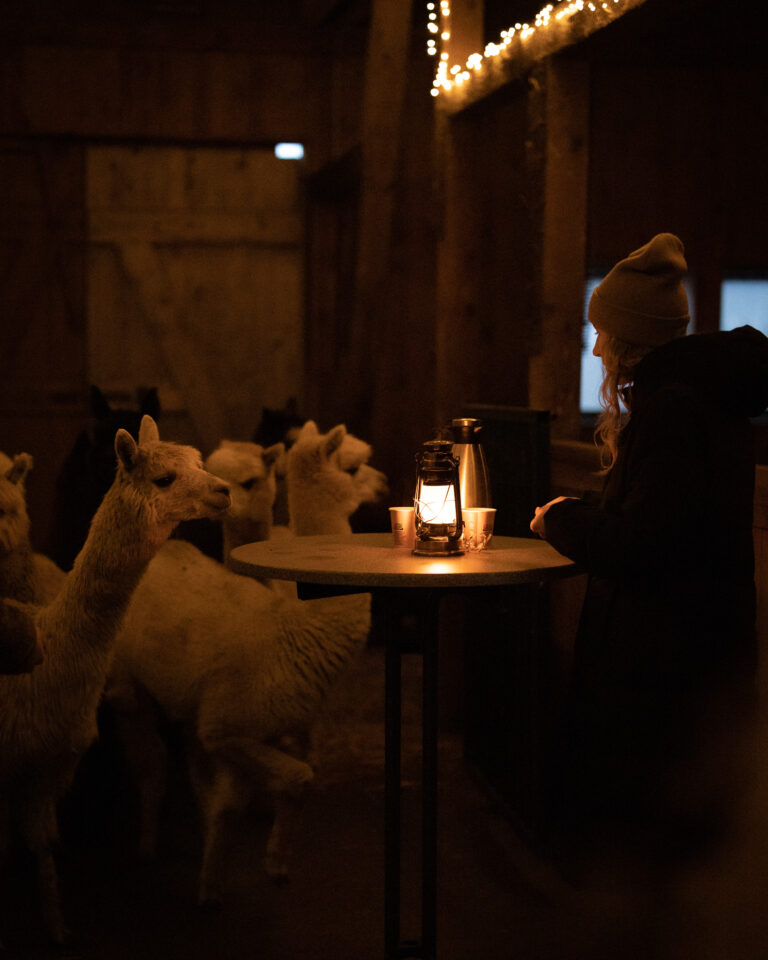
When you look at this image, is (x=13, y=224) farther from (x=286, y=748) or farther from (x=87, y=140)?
(x=286, y=748)

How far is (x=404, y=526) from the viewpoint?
11.1 feet

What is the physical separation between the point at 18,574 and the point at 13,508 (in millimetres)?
255

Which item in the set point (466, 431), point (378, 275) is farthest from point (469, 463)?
point (378, 275)

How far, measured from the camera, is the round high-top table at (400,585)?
287 cm

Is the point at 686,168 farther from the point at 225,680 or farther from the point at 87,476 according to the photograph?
the point at 225,680

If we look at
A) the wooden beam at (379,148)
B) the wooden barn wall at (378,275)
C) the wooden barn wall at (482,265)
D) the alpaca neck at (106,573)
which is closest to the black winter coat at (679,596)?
the alpaca neck at (106,573)

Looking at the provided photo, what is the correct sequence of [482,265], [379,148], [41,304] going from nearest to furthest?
1. [482,265]
2. [379,148]
3. [41,304]

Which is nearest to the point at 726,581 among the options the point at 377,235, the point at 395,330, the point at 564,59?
the point at 564,59

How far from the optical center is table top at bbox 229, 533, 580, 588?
2854 mm

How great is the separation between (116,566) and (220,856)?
3.99 feet

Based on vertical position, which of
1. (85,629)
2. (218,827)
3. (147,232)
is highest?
(147,232)

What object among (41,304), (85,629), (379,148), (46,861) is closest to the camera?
(85,629)

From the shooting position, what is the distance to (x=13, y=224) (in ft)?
30.9

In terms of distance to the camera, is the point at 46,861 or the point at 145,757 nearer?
the point at 46,861
